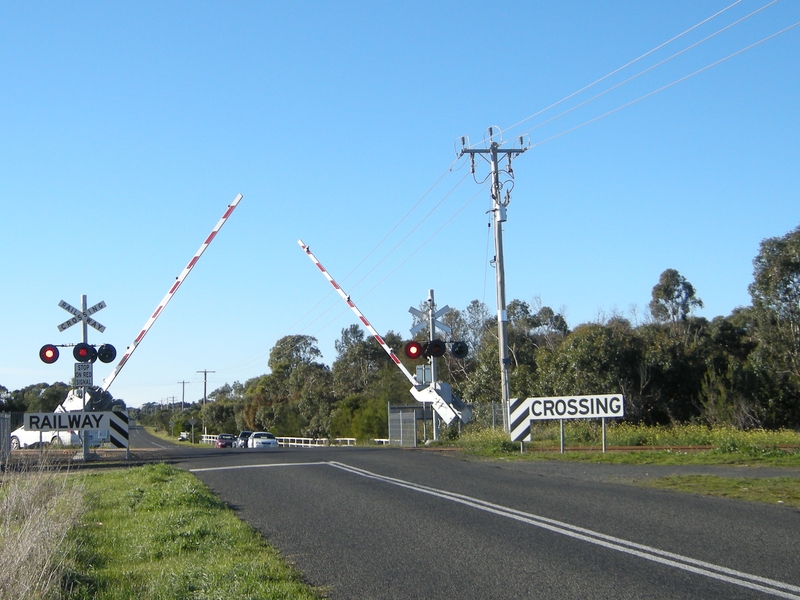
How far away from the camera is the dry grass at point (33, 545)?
5820mm

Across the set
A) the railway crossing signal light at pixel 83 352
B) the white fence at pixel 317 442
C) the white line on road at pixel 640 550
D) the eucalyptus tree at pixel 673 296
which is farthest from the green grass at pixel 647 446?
the eucalyptus tree at pixel 673 296

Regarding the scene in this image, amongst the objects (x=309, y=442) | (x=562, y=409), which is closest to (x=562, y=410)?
(x=562, y=409)

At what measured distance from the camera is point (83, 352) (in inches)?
892

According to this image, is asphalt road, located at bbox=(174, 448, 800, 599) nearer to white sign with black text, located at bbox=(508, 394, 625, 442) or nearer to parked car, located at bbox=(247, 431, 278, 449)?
white sign with black text, located at bbox=(508, 394, 625, 442)

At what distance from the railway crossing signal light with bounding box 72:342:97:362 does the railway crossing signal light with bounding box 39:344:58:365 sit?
0.67 meters

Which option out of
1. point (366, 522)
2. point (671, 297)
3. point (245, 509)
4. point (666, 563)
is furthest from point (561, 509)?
point (671, 297)

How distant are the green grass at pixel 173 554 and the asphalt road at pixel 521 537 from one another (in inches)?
15.0

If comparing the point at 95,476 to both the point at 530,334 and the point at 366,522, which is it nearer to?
the point at 366,522

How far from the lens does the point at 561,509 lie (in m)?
10.5

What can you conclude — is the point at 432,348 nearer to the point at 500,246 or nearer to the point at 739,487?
the point at 500,246

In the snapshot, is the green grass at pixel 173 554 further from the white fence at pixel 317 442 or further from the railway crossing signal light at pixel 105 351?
the white fence at pixel 317 442

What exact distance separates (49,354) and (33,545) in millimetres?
17796

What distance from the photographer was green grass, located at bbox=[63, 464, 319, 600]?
21.5 ft

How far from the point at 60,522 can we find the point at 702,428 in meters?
22.0
